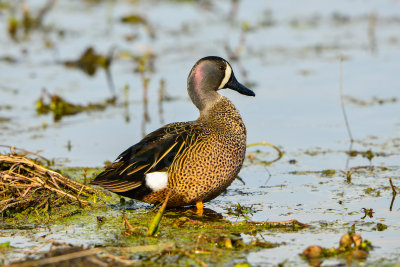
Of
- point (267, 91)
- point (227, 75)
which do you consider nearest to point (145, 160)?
point (227, 75)

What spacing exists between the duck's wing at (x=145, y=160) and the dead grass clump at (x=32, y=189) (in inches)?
12.7

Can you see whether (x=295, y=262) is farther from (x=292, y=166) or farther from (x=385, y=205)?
(x=292, y=166)

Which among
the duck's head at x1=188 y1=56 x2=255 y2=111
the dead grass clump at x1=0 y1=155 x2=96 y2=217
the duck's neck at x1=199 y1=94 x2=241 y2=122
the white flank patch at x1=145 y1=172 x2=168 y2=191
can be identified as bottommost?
the dead grass clump at x1=0 y1=155 x2=96 y2=217

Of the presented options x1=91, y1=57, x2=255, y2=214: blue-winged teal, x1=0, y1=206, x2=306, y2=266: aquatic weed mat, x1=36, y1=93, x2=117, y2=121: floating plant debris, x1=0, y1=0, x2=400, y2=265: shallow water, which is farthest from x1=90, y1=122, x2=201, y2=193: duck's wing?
x1=36, y1=93, x2=117, y2=121: floating plant debris

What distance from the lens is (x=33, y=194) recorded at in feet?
17.9

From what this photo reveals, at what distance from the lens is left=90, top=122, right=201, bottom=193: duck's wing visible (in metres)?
5.24

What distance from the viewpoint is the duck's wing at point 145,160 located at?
5.24 meters

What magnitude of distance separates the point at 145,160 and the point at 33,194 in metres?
0.90

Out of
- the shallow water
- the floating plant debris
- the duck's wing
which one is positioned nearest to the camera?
the duck's wing

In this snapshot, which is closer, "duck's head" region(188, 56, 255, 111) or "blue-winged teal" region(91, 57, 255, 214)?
"blue-winged teal" region(91, 57, 255, 214)

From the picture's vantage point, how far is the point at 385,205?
5379mm

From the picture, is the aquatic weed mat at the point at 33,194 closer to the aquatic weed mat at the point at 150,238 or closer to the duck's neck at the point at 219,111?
the aquatic weed mat at the point at 150,238

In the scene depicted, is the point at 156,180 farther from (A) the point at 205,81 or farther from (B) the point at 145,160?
(A) the point at 205,81

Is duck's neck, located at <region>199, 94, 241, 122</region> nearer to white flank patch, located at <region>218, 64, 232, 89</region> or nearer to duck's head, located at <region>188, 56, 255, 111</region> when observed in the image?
duck's head, located at <region>188, 56, 255, 111</region>
